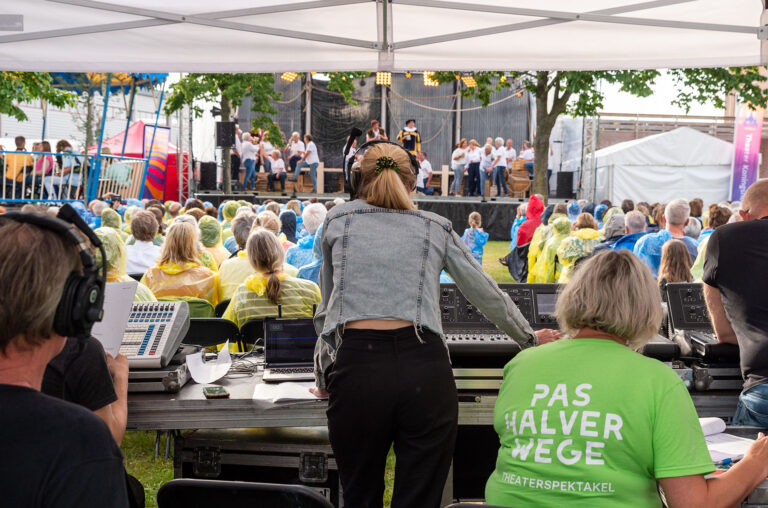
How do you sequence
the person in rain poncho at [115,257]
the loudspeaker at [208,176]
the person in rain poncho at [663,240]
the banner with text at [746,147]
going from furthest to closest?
1. the loudspeaker at [208,176]
2. the banner with text at [746,147]
3. the person in rain poncho at [663,240]
4. the person in rain poncho at [115,257]

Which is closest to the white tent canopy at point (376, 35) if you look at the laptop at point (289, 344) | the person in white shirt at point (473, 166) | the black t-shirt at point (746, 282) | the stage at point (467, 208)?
the black t-shirt at point (746, 282)

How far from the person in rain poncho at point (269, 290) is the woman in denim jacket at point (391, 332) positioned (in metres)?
1.82

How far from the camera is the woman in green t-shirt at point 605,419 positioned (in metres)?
1.84

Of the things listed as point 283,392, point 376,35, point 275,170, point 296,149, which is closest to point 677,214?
point 376,35

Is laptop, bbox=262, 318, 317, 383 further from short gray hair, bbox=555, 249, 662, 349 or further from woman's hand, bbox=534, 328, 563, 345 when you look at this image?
short gray hair, bbox=555, 249, 662, 349

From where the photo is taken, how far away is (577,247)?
7.30 m

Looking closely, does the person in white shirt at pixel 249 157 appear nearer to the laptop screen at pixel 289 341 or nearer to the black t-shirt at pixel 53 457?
the laptop screen at pixel 289 341

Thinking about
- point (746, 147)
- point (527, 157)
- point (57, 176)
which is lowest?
point (57, 176)

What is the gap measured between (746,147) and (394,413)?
20304mm

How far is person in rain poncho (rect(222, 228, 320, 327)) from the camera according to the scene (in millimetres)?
4461

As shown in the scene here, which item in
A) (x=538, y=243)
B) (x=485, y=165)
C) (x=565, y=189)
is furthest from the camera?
(x=565, y=189)

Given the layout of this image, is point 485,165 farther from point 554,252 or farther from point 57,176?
point 554,252

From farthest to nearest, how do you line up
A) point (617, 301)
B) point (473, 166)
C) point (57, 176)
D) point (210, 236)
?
point (473, 166)
point (57, 176)
point (210, 236)
point (617, 301)

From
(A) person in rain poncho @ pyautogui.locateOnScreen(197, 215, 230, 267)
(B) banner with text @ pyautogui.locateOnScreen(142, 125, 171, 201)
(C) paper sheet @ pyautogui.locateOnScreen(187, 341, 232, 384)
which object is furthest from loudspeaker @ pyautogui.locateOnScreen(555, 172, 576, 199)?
(C) paper sheet @ pyautogui.locateOnScreen(187, 341, 232, 384)
